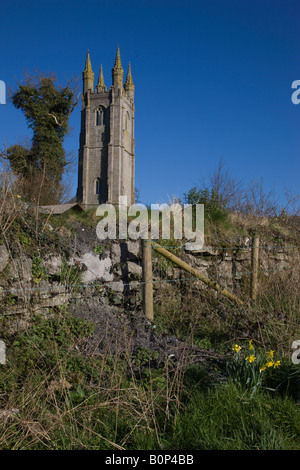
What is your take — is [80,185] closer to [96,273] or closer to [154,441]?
[96,273]

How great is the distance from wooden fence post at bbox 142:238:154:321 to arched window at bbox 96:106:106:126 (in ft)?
124

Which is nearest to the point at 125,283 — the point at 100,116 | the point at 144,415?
the point at 144,415

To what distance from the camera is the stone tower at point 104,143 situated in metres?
37.4

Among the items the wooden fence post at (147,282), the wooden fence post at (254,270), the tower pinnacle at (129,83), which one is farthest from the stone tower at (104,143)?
the wooden fence post at (147,282)

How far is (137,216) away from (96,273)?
6.83ft

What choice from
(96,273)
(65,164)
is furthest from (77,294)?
(65,164)

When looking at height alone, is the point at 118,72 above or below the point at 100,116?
above

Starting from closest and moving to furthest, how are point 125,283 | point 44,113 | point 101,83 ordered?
point 125,283, point 44,113, point 101,83

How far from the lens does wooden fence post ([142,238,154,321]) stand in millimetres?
5066

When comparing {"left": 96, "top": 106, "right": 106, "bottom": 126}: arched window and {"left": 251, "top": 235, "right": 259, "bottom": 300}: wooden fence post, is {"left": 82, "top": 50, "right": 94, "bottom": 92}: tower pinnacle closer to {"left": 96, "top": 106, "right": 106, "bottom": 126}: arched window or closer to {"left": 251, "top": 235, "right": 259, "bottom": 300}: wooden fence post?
{"left": 96, "top": 106, "right": 106, "bottom": 126}: arched window

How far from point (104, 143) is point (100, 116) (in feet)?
12.7

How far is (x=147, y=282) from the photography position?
16.5 ft

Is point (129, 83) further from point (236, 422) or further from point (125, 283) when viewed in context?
point (236, 422)

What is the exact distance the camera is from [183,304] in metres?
5.70
